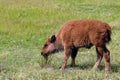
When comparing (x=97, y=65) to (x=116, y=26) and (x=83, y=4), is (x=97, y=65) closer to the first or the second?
(x=116, y=26)

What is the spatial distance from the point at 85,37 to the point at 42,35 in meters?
7.74

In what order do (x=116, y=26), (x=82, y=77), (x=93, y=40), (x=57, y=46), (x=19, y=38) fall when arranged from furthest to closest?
(x=116, y=26) → (x=19, y=38) → (x=57, y=46) → (x=93, y=40) → (x=82, y=77)

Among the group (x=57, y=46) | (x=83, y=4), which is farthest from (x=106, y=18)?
(x=57, y=46)

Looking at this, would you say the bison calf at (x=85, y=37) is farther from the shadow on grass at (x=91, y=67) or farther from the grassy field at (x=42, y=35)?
the grassy field at (x=42, y=35)

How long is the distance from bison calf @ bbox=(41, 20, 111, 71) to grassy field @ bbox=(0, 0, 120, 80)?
1.44 ft

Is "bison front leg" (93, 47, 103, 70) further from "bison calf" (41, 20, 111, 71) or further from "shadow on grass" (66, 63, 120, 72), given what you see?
"shadow on grass" (66, 63, 120, 72)

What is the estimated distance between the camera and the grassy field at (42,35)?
901 centimetres

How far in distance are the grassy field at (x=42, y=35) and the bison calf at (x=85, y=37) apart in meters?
0.44

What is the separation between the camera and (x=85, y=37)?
37.1ft

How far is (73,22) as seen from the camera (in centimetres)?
1175

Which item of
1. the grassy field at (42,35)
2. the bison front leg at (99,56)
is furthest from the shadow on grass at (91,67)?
the bison front leg at (99,56)

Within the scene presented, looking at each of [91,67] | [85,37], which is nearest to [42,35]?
[91,67]

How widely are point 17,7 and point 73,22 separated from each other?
1451 centimetres

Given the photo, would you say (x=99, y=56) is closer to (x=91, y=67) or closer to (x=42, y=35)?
(x=91, y=67)
